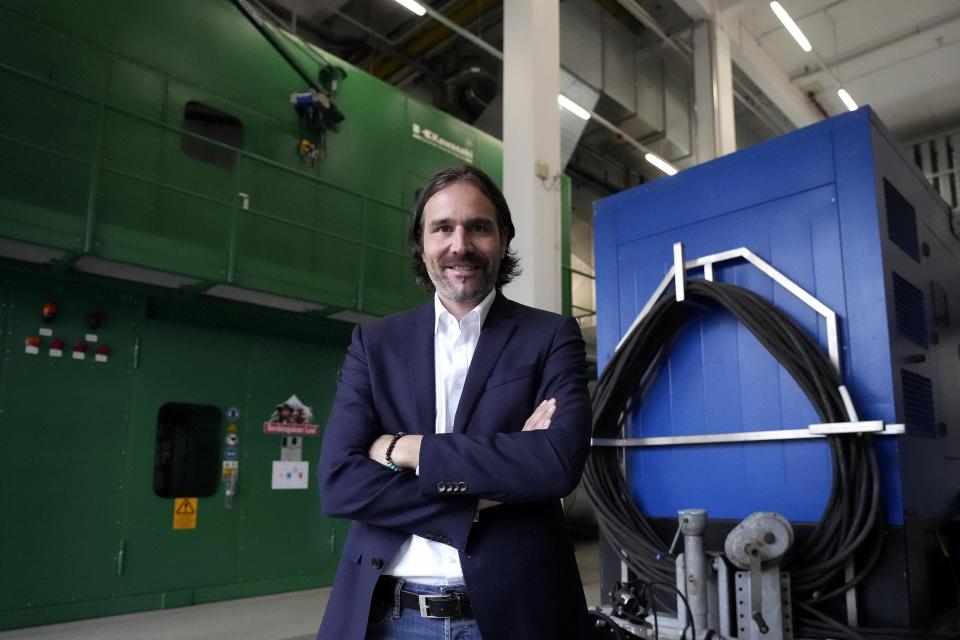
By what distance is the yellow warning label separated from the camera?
5.74 meters

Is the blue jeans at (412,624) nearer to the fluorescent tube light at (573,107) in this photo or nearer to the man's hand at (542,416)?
the man's hand at (542,416)

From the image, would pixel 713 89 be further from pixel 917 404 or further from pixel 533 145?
pixel 917 404

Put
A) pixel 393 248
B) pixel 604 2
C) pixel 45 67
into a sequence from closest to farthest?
pixel 45 67 → pixel 393 248 → pixel 604 2

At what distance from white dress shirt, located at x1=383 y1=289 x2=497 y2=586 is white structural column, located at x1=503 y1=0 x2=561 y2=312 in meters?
3.70

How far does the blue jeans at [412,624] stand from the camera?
1.30m

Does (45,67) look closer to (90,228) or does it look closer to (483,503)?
(90,228)

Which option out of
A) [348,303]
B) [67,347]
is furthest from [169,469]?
[348,303]

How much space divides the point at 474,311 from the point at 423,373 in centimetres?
19

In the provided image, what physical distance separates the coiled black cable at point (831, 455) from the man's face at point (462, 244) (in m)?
1.78

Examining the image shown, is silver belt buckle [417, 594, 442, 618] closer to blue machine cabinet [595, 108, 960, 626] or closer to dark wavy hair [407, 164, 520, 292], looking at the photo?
dark wavy hair [407, 164, 520, 292]

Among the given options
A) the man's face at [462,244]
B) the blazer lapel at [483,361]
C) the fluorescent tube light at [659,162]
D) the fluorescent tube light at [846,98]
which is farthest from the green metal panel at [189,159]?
the fluorescent tube light at [846,98]

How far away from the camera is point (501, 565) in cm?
129

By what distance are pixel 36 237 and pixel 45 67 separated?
62.2 inches

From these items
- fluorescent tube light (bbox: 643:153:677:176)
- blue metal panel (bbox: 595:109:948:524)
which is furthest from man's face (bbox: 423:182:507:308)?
fluorescent tube light (bbox: 643:153:677:176)
